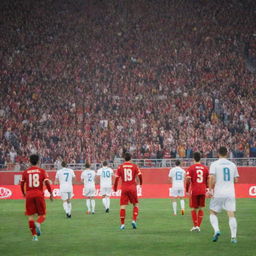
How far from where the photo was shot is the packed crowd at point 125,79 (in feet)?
150

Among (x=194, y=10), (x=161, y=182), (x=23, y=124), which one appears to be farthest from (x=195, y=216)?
(x=194, y=10)

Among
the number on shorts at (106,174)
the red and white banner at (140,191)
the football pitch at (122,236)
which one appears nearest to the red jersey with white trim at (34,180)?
the football pitch at (122,236)

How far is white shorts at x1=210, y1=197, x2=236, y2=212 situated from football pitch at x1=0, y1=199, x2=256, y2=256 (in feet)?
2.81

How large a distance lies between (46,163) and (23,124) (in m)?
5.31

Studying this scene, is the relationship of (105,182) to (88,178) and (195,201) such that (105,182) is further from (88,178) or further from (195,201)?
(195,201)

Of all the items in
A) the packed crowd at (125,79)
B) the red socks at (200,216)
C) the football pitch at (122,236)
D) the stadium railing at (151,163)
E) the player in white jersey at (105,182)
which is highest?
the packed crowd at (125,79)

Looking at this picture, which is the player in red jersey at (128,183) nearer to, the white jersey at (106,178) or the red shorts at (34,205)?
the red shorts at (34,205)

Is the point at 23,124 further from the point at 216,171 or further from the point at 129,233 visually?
the point at 216,171

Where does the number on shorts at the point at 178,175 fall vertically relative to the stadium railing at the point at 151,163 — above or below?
below

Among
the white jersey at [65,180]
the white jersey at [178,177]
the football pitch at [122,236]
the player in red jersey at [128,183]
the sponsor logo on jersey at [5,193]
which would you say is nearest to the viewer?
the football pitch at [122,236]

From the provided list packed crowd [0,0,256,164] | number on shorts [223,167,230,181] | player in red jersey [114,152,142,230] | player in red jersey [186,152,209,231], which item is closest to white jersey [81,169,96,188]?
player in red jersey [114,152,142,230]

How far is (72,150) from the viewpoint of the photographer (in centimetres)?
4547

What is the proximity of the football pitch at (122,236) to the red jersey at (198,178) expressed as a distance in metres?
1.18

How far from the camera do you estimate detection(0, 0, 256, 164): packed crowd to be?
4566cm
